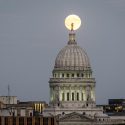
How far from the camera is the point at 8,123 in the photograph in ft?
569

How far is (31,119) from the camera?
175250 millimetres

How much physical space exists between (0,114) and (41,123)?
1387 centimetres

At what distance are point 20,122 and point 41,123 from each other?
87.2 inches

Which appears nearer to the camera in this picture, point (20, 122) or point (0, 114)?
point (20, 122)

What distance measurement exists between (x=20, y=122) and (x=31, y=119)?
4.23 ft

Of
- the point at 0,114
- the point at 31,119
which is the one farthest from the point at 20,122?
the point at 0,114

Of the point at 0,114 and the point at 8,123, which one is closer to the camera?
the point at 8,123

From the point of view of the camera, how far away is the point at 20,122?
174750 mm

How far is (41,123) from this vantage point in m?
175

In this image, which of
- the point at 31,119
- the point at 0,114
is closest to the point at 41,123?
the point at 31,119

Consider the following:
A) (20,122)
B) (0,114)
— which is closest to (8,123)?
(20,122)

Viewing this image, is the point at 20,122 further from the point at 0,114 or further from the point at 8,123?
the point at 0,114

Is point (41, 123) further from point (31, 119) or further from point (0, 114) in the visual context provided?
point (0, 114)

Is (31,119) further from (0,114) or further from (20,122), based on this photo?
(0,114)
